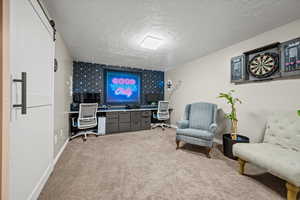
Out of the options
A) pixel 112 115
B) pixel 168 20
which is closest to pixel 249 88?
pixel 168 20

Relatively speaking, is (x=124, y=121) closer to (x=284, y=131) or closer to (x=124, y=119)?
(x=124, y=119)

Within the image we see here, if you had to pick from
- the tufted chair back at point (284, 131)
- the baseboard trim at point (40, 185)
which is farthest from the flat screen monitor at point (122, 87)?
the tufted chair back at point (284, 131)

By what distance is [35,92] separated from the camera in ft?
4.13

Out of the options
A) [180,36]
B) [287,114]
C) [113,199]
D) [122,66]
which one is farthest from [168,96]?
[113,199]

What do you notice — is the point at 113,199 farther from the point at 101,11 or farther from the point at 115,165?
the point at 101,11

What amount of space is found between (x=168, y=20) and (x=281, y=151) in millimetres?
2359

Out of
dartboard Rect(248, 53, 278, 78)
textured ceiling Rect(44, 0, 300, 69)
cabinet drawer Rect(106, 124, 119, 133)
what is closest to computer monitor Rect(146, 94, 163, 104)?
cabinet drawer Rect(106, 124, 119, 133)

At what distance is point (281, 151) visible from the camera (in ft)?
4.84

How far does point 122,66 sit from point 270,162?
440cm

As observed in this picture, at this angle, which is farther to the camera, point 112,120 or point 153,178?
point 112,120

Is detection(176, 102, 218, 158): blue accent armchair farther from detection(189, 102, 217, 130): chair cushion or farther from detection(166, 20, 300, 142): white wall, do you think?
detection(166, 20, 300, 142): white wall

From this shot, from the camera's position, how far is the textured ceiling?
4.90 ft

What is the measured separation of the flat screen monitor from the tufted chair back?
376 centimetres

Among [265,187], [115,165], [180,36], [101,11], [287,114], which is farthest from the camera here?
[180,36]
